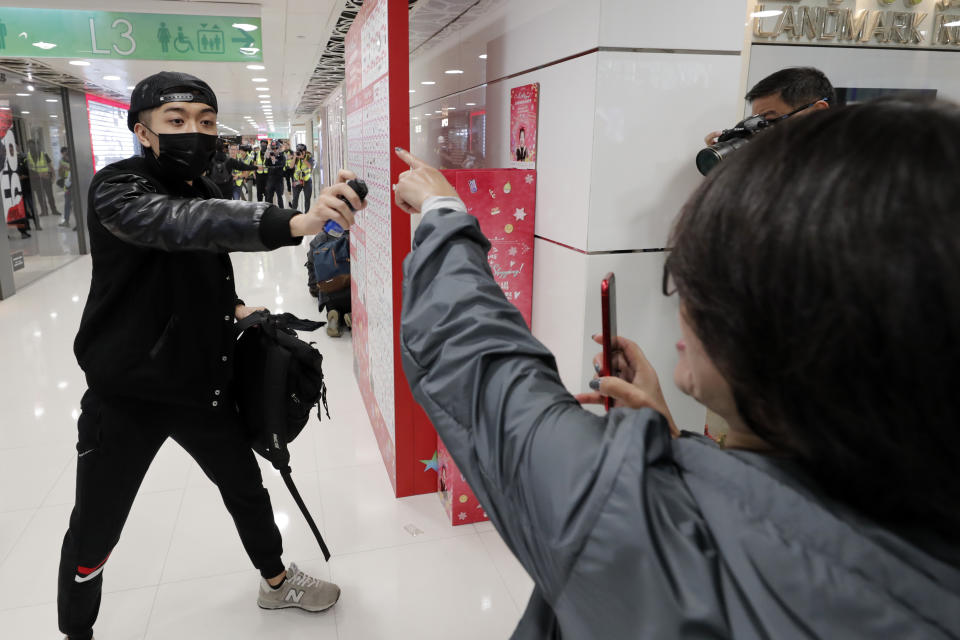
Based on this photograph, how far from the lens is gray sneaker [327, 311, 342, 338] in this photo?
512 centimetres

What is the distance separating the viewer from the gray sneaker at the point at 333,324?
5.12 m

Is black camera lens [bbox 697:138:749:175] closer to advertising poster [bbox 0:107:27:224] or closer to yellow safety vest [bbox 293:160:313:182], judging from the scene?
advertising poster [bbox 0:107:27:224]

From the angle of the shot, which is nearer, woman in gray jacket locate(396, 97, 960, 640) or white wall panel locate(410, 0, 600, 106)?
woman in gray jacket locate(396, 97, 960, 640)

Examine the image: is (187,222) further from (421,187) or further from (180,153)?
(421,187)

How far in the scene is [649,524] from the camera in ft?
1.49

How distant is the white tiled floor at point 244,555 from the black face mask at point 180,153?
1.50m

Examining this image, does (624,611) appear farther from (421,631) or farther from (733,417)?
(421,631)

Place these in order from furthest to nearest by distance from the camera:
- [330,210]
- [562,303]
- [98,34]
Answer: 1. [98,34]
2. [562,303]
3. [330,210]

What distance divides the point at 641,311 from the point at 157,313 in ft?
4.98

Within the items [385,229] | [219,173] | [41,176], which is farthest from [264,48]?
[385,229]

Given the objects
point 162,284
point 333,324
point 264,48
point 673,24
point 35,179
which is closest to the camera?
point 162,284

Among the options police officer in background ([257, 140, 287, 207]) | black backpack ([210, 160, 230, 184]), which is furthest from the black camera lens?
police officer in background ([257, 140, 287, 207])

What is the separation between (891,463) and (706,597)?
0.16 m

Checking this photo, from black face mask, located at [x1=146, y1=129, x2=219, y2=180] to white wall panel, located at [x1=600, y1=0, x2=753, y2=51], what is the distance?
1217 millimetres
